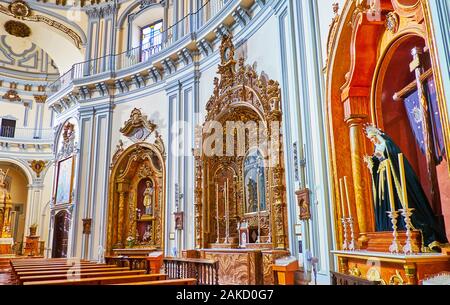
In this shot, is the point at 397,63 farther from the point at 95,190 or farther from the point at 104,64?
the point at 104,64

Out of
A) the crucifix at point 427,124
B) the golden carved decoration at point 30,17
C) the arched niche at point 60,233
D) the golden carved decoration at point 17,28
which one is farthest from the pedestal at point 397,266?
the golden carved decoration at point 17,28

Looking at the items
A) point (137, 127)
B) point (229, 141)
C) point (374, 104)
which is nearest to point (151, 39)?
point (137, 127)

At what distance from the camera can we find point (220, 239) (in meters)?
10.2

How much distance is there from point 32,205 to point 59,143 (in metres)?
5.55

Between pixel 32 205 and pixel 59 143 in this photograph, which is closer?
pixel 59 143

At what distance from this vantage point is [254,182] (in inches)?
380

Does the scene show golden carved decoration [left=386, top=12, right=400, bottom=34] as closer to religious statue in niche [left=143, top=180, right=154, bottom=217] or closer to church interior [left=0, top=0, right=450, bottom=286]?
church interior [left=0, top=0, right=450, bottom=286]

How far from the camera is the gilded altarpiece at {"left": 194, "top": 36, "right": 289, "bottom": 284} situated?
7.95m

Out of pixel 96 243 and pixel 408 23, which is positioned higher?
pixel 408 23

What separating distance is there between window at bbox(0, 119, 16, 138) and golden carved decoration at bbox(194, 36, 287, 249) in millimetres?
A: 13899

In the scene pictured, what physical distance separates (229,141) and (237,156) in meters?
0.54

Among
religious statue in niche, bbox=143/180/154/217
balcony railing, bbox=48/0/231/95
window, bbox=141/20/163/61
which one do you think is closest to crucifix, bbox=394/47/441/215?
balcony railing, bbox=48/0/231/95
